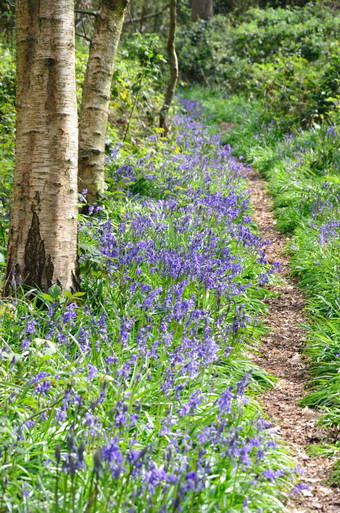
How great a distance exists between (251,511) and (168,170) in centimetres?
556

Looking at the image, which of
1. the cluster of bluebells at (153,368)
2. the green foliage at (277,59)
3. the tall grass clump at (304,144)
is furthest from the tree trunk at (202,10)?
the cluster of bluebells at (153,368)

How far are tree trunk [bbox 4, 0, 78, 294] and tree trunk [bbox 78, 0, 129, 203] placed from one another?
5.10 feet

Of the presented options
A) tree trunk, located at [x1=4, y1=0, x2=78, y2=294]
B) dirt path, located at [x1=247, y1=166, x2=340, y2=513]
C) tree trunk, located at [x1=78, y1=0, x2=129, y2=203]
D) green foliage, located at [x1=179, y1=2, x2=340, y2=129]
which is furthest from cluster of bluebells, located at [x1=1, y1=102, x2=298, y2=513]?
green foliage, located at [x1=179, y1=2, x2=340, y2=129]

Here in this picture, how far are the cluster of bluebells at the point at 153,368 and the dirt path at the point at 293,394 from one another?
19 cm

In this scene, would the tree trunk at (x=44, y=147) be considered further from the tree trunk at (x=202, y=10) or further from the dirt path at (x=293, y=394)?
the tree trunk at (x=202, y=10)

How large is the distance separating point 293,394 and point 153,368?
1128 millimetres

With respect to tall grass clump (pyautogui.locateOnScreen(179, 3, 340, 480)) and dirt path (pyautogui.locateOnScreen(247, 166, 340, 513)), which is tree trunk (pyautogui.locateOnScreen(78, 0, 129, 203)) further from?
tall grass clump (pyautogui.locateOnScreen(179, 3, 340, 480))

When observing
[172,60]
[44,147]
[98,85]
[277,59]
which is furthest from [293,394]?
[277,59]

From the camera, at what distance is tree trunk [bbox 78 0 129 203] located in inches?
204

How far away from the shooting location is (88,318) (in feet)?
11.9

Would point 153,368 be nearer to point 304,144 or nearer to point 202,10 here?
point 304,144

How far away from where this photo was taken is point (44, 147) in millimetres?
3539

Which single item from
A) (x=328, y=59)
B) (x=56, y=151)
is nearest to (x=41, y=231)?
(x=56, y=151)

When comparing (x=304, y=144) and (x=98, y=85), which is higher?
(x=304, y=144)
